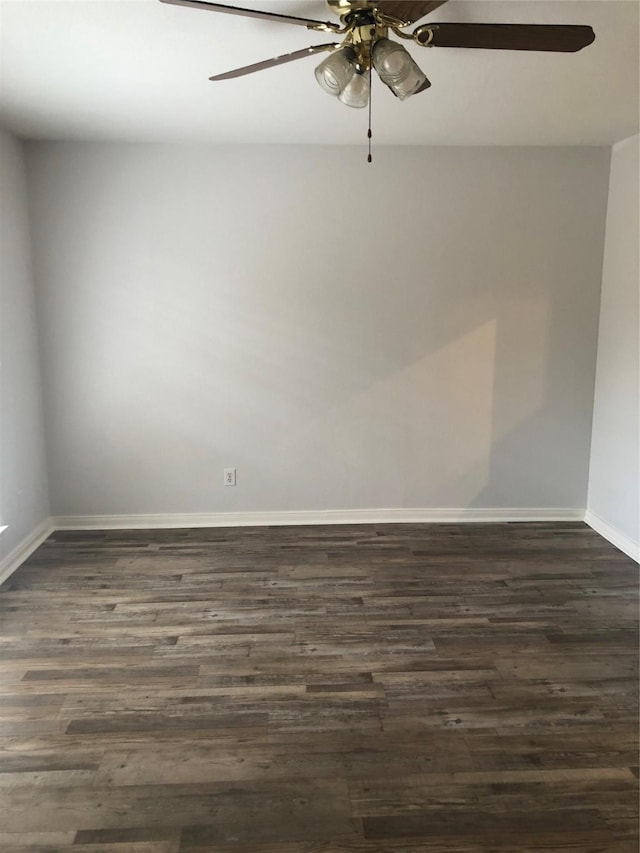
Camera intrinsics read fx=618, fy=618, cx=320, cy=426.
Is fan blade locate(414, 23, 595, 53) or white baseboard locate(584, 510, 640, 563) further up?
fan blade locate(414, 23, 595, 53)

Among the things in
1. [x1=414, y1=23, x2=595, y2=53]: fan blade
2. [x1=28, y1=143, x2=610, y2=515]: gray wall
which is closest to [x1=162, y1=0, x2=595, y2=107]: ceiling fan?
[x1=414, y1=23, x2=595, y2=53]: fan blade

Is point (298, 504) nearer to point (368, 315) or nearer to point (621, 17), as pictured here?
point (368, 315)

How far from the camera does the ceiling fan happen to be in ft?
5.73

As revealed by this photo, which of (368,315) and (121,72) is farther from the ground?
(121,72)

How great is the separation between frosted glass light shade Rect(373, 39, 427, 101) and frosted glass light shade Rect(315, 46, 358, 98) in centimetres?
8

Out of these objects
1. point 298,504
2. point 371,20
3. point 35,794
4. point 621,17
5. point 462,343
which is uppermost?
point 621,17

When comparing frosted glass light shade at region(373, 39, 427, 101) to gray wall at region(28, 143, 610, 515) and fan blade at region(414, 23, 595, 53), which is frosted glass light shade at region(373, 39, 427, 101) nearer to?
fan blade at region(414, 23, 595, 53)

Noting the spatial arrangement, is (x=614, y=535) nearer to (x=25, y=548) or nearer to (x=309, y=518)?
(x=309, y=518)

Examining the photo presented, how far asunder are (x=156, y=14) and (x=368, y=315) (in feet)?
6.88

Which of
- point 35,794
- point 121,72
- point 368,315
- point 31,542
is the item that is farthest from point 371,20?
point 31,542

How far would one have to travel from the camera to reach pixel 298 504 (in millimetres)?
4008

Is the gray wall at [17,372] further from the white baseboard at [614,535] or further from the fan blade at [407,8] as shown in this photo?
the white baseboard at [614,535]

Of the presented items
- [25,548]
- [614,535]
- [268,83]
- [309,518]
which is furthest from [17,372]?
[614,535]

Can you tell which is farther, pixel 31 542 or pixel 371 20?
pixel 31 542
